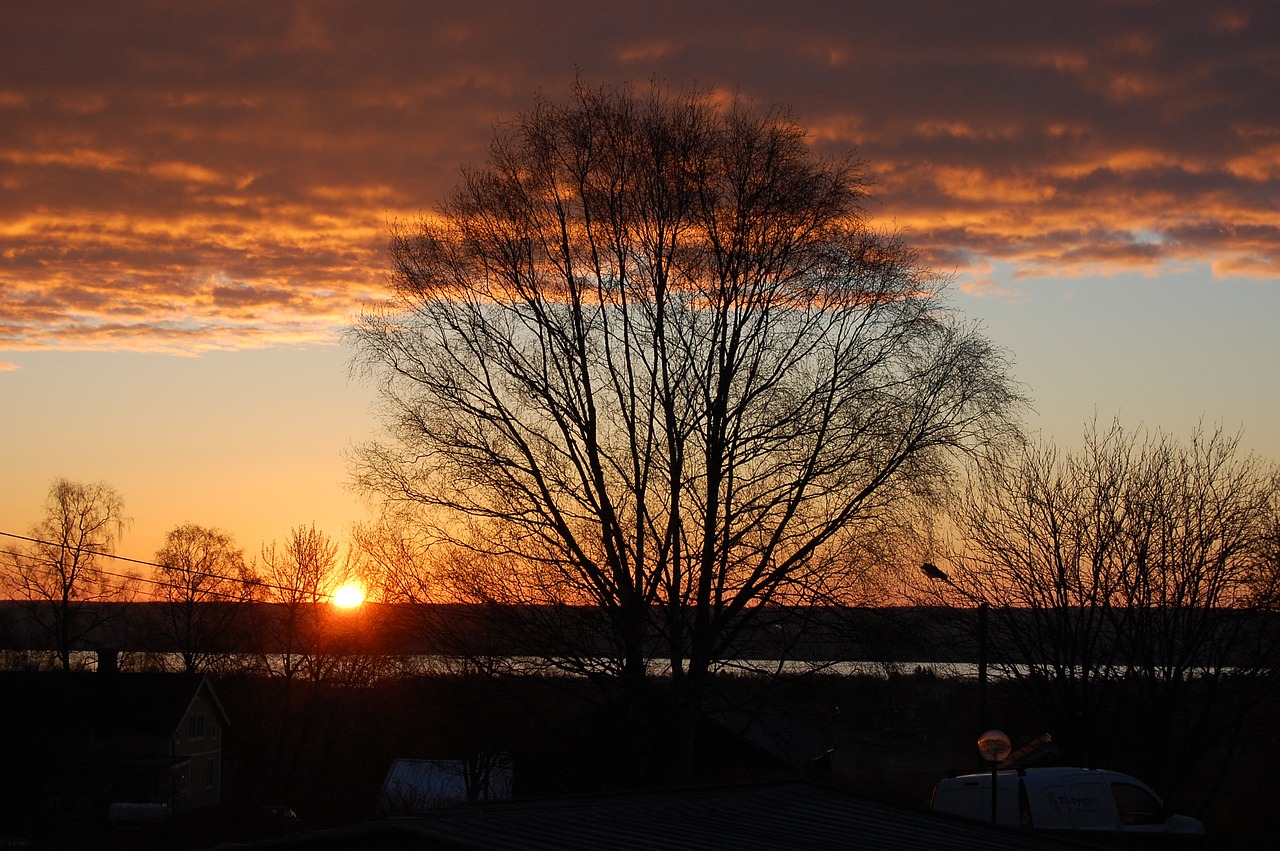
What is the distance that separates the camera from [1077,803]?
17844mm

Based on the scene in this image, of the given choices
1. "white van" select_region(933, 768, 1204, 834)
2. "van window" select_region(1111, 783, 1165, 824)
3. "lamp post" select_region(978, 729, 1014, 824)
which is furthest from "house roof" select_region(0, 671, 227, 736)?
"van window" select_region(1111, 783, 1165, 824)

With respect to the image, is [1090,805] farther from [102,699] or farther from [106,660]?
[106,660]

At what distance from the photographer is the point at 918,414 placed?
19.5 meters

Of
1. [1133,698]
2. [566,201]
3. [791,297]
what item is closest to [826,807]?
[791,297]

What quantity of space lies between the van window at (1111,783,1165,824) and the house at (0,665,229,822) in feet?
129

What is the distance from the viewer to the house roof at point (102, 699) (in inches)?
1945

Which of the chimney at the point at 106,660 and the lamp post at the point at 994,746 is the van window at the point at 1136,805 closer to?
the lamp post at the point at 994,746

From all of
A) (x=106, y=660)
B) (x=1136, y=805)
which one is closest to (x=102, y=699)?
(x=106, y=660)

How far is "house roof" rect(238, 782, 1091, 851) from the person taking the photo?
787cm

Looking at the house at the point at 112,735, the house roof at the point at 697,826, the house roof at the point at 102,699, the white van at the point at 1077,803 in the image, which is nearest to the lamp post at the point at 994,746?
the white van at the point at 1077,803

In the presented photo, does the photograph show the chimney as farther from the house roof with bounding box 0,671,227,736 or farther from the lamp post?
the lamp post

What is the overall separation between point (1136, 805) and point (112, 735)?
47782 millimetres

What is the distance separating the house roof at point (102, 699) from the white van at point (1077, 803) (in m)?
43.2

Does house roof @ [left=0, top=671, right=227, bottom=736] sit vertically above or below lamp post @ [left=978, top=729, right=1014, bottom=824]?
below
